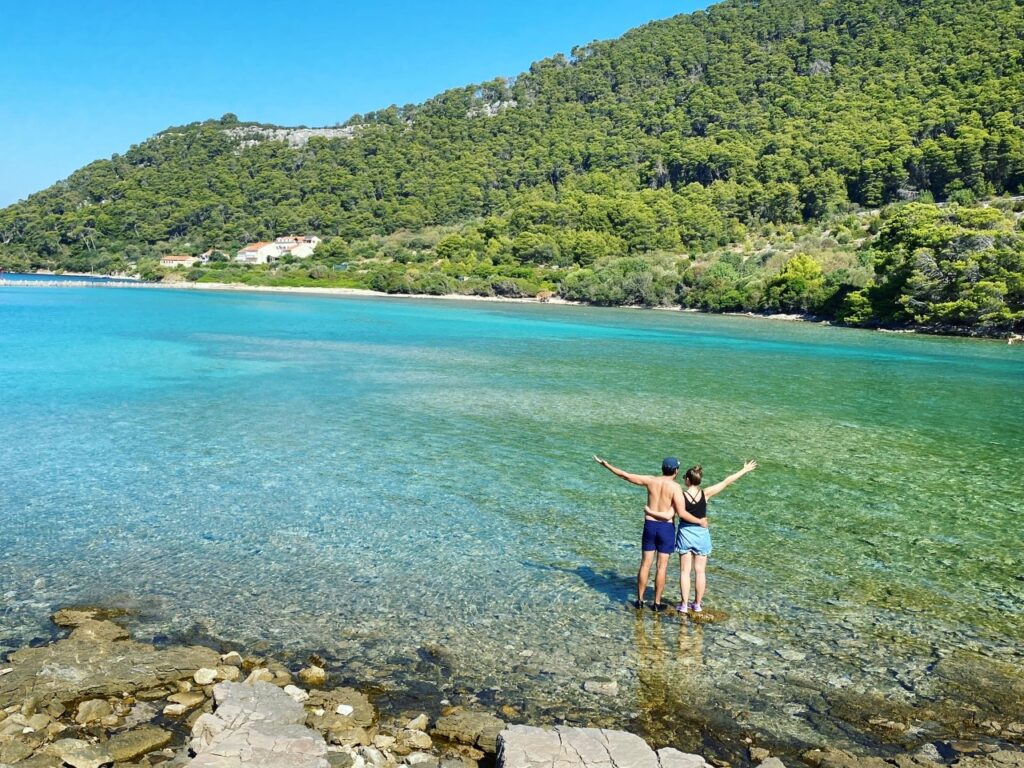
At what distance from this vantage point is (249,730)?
20.4 feet

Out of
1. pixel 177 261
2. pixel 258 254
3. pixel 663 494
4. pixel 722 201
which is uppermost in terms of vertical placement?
pixel 722 201

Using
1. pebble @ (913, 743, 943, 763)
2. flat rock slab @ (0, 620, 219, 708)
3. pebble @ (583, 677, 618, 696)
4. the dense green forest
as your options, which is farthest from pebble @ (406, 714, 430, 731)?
the dense green forest

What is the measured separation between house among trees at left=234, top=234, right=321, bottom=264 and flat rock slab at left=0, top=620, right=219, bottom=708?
482ft

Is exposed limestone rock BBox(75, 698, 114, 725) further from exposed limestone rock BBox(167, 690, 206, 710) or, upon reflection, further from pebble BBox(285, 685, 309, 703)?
pebble BBox(285, 685, 309, 703)

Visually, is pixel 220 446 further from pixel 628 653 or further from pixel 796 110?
pixel 796 110

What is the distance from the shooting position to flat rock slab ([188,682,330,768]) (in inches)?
228

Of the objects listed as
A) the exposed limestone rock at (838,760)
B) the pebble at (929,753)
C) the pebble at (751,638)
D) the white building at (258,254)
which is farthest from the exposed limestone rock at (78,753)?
the white building at (258,254)

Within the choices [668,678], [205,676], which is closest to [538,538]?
[668,678]

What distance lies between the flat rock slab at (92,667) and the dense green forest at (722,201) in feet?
210

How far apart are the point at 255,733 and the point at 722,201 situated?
434ft

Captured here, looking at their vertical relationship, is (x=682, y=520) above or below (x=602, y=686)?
above

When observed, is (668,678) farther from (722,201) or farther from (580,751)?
(722,201)

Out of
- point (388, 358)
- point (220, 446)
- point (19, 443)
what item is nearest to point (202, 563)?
point (220, 446)

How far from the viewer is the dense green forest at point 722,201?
75125 millimetres
